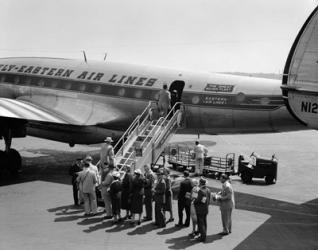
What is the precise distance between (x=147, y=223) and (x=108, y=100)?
7.94 m

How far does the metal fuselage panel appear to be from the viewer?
15.9 metres

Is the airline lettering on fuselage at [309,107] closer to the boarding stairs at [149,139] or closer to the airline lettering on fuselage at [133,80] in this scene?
the boarding stairs at [149,139]

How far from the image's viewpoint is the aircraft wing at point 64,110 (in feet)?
58.3

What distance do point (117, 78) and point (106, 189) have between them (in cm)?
764

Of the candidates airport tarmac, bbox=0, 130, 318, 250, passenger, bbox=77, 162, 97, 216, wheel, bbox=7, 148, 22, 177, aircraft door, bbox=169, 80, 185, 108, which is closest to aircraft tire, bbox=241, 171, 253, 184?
airport tarmac, bbox=0, 130, 318, 250

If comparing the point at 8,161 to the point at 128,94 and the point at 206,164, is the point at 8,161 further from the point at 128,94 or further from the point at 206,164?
the point at 206,164

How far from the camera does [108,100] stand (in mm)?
19094

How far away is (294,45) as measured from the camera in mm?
11734

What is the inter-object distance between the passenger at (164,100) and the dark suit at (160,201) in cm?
497

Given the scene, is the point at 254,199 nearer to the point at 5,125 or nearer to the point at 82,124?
the point at 82,124

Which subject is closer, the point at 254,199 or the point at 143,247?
the point at 143,247

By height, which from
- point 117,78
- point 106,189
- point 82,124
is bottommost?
point 106,189

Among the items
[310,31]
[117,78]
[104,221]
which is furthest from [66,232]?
[117,78]

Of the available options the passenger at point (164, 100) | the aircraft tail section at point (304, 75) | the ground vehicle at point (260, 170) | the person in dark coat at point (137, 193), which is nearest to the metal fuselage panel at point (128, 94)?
the passenger at point (164, 100)
